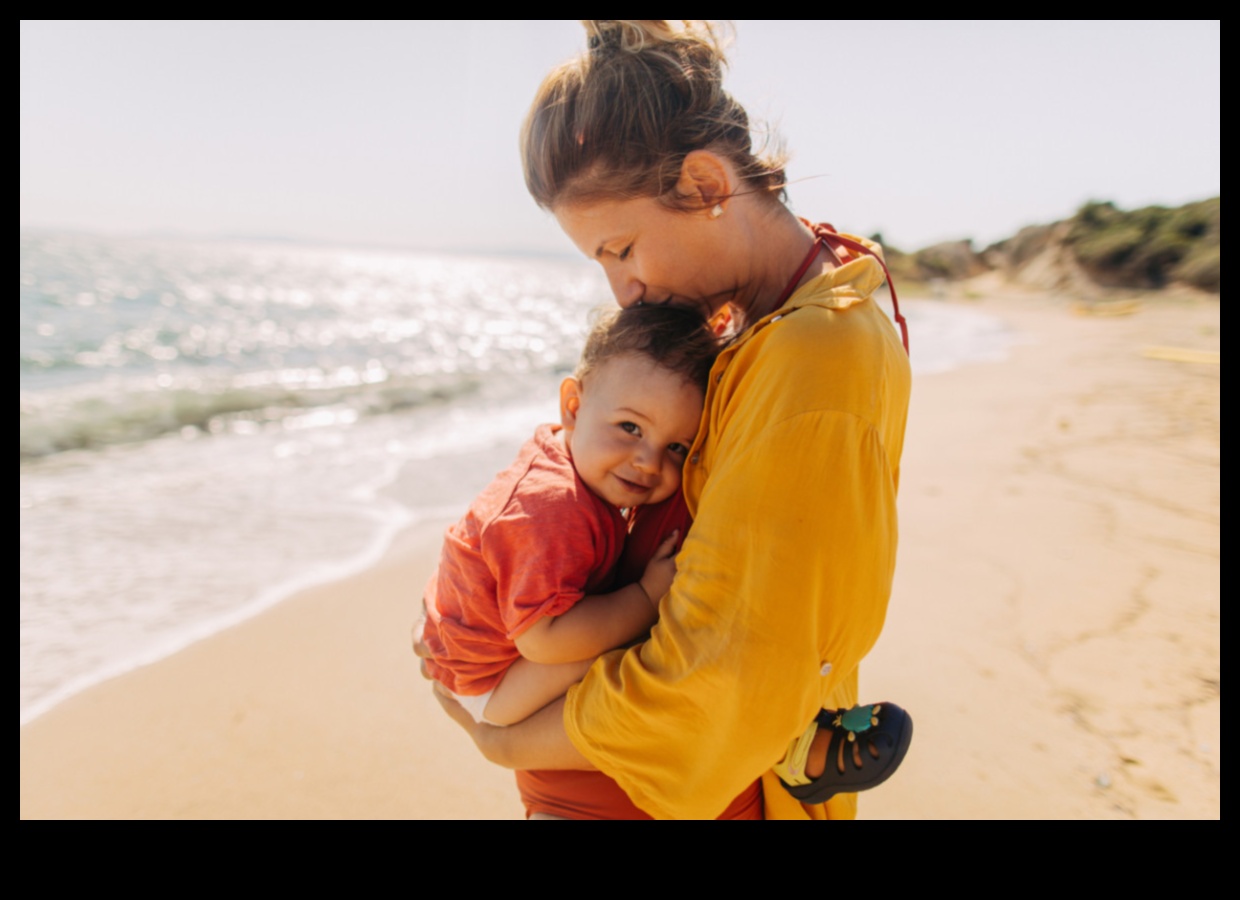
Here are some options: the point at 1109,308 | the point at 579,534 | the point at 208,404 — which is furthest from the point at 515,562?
the point at 1109,308

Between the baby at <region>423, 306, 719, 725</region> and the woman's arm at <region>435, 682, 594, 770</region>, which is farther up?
the baby at <region>423, 306, 719, 725</region>

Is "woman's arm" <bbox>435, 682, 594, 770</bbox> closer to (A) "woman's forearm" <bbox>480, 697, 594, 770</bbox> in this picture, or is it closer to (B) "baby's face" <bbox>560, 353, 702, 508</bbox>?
(A) "woman's forearm" <bbox>480, 697, 594, 770</bbox>

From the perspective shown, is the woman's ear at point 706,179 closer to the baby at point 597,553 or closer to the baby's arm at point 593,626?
the baby at point 597,553

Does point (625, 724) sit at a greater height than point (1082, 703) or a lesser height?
greater

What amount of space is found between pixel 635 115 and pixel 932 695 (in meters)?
2.74

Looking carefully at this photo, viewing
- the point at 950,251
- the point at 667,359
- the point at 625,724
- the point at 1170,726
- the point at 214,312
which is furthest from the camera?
the point at 950,251

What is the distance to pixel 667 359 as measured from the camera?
151 centimetres

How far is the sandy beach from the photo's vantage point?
2705 mm

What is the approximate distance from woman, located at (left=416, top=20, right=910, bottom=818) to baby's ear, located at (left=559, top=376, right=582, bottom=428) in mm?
230

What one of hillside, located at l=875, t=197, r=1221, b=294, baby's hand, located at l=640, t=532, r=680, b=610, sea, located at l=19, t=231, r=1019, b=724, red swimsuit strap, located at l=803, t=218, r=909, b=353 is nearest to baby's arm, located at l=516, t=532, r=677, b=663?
baby's hand, located at l=640, t=532, r=680, b=610

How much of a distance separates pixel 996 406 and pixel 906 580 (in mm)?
5434
